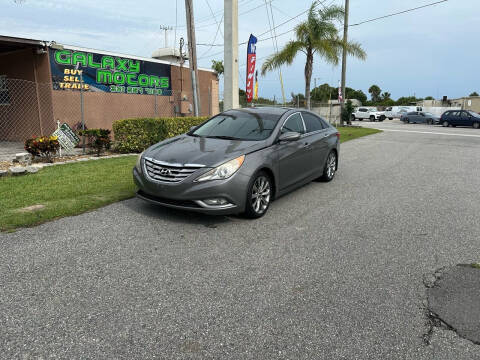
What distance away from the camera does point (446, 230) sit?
15.5 feet

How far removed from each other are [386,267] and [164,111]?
14.7m

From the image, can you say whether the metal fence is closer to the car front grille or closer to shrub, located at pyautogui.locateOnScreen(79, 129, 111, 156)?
shrub, located at pyautogui.locateOnScreen(79, 129, 111, 156)

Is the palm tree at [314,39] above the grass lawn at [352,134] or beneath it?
above

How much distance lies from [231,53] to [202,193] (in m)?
9.61

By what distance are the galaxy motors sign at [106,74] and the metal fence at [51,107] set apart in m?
0.23

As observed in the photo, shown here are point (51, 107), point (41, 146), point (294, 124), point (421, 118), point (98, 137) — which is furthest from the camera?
point (421, 118)

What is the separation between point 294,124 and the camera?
623 centimetres

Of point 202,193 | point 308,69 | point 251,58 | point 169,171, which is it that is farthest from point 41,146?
point 308,69

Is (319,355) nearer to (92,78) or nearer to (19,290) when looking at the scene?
(19,290)

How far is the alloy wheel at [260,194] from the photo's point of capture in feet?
16.2

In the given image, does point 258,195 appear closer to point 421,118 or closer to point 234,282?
point 234,282

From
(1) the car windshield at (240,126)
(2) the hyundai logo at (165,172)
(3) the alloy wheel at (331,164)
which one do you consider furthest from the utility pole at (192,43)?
(2) the hyundai logo at (165,172)

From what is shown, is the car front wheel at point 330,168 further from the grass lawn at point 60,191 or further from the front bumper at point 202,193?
the grass lawn at point 60,191

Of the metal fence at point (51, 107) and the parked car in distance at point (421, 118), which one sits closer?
the metal fence at point (51, 107)
